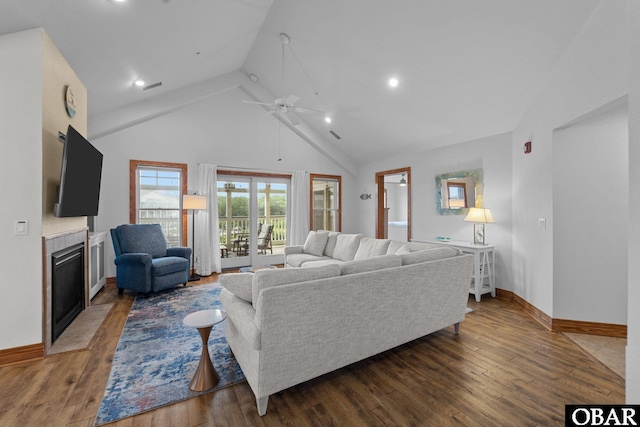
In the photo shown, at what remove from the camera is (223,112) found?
5.84 metres

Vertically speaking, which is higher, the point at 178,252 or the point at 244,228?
the point at 244,228

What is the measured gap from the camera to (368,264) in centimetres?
229

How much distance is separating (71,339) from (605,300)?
5453mm

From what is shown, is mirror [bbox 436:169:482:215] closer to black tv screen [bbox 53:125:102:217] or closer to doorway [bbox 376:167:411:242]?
doorway [bbox 376:167:411:242]

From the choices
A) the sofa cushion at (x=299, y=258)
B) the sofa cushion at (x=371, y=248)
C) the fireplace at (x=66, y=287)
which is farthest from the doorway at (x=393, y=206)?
the fireplace at (x=66, y=287)

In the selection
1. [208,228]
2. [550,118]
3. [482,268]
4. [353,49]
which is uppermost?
[353,49]

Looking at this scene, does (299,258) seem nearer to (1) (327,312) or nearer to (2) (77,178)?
(1) (327,312)

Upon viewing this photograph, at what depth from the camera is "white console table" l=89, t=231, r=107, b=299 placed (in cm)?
404

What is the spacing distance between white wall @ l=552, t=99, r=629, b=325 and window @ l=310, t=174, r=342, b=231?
4.77 m

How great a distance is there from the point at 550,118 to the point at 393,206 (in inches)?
256

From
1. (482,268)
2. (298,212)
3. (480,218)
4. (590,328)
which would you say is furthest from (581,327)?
(298,212)

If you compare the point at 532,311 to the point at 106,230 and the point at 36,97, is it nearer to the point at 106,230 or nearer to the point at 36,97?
the point at 36,97

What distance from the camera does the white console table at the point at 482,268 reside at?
4.04 meters

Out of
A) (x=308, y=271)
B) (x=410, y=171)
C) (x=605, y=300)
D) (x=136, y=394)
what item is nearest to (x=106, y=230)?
(x=136, y=394)
